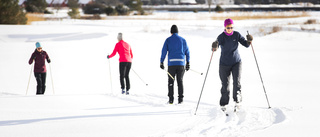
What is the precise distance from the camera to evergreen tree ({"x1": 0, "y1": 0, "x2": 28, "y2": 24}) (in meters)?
24.9

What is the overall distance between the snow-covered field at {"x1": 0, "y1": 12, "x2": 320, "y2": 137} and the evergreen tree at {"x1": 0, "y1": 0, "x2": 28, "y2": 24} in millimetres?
2450

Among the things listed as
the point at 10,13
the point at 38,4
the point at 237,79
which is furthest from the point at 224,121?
Answer: the point at 38,4

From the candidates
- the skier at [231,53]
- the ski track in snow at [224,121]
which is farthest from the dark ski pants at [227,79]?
the ski track in snow at [224,121]

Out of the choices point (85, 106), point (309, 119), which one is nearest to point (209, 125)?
point (309, 119)

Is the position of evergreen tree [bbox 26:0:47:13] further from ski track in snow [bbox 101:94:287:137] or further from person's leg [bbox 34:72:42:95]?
ski track in snow [bbox 101:94:287:137]

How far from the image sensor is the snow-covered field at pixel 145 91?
515cm

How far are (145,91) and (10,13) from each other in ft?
64.8

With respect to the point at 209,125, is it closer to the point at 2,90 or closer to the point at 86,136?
the point at 86,136

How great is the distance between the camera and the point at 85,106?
6.76 m

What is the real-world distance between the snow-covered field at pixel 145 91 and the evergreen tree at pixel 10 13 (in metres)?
2.45

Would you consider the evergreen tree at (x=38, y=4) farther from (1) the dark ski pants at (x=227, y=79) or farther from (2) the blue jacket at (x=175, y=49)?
(1) the dark ski pants at (x=227, y=79)

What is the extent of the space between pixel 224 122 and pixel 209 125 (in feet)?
1.01

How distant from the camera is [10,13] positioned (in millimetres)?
25812

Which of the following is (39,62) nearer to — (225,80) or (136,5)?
(225,80)
